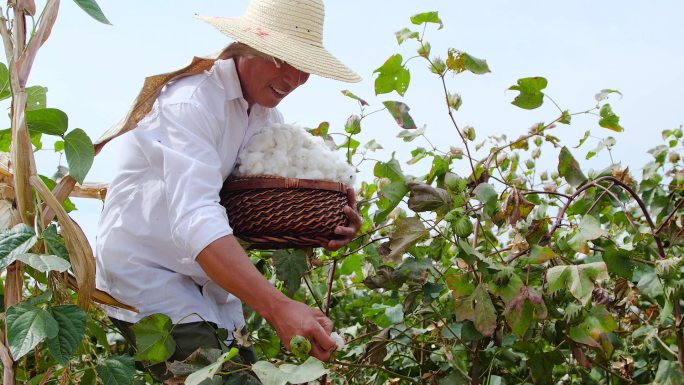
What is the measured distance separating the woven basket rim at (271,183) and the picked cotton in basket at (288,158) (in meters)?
0.02

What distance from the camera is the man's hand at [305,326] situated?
1.57 metres

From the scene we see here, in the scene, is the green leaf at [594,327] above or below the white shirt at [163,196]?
below

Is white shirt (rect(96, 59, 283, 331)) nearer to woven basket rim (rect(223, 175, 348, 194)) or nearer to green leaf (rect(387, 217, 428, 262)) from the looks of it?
woven basket rim (rect(223, 175, 348, 194))

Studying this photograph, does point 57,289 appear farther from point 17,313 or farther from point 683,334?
point 683,334

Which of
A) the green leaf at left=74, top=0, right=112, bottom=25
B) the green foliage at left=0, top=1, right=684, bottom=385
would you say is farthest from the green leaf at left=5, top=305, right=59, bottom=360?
the green leaf at left=74, top=0, right=112, bottom=25

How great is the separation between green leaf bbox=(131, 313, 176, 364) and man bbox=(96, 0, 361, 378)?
0.08 meters

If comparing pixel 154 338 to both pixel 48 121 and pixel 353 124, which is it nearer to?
pixel 48 121

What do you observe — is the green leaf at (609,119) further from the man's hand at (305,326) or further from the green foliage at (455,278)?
the man's hand at (305,326)

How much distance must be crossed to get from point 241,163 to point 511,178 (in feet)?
3.39

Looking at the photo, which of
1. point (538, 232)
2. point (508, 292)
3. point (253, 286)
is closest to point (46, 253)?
point (253, 286)

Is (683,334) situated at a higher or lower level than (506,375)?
higher

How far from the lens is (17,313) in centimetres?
148

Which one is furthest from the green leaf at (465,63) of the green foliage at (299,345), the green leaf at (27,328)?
the green leaf at (27,328)

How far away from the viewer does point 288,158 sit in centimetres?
186
